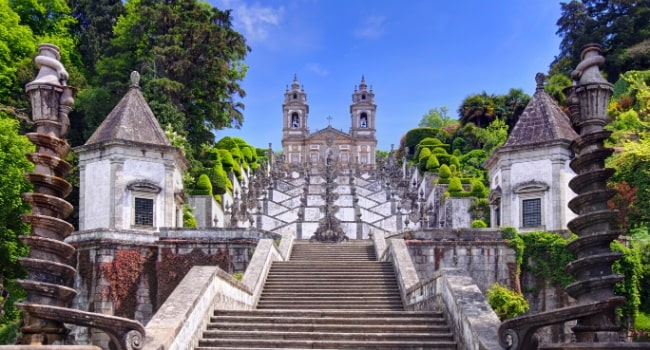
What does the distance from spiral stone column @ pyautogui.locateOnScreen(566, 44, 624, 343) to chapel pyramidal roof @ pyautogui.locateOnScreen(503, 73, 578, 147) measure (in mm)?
16447

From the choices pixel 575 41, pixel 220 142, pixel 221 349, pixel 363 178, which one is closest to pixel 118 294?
pixel 221 349

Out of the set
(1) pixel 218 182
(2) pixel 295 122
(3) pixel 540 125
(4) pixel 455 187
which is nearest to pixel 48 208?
(3) pixel 540 125

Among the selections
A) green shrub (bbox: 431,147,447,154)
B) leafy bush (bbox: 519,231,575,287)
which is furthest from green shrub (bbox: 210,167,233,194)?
leafy bush (bbox: 519,231,575,287)

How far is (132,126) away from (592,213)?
19.8m

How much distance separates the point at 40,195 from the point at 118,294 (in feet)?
50.8

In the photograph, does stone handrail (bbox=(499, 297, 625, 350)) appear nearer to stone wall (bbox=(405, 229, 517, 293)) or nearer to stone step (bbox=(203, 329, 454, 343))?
stone step (bbox=(203, 329, 454, 343))

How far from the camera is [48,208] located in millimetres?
9445

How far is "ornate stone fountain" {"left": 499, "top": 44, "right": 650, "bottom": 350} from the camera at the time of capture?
839 cm

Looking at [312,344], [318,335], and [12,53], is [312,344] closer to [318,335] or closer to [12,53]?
[318,335]

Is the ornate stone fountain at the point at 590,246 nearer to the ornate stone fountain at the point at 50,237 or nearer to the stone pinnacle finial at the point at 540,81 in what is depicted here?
the ornate stone fountain at the point at 50,237

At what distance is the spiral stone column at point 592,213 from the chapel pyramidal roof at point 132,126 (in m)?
18.6

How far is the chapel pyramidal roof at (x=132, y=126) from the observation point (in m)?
25.0

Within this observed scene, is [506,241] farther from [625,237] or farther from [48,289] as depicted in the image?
[48,289]

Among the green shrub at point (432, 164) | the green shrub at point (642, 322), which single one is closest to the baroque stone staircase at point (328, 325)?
the green shrub at point (642, 322)
